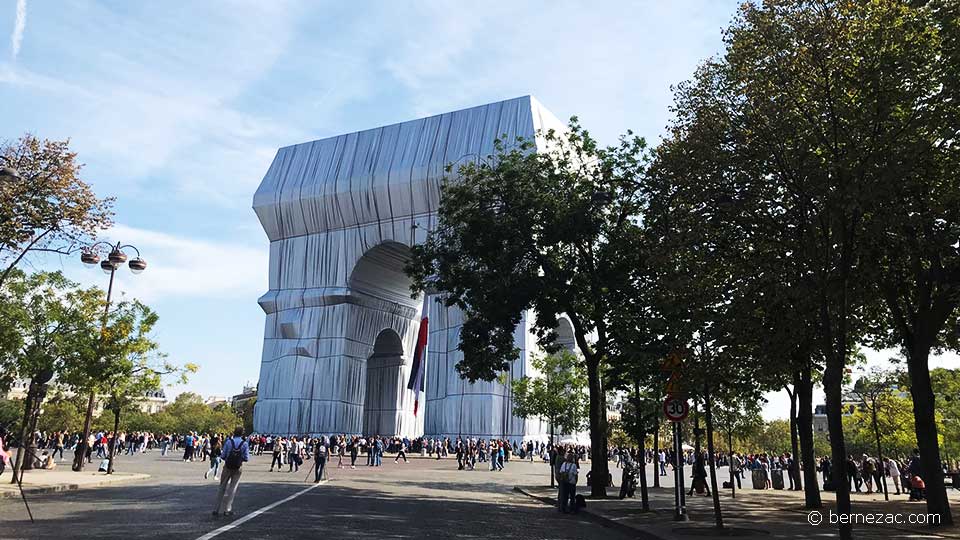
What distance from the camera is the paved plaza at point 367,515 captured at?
40.3ft

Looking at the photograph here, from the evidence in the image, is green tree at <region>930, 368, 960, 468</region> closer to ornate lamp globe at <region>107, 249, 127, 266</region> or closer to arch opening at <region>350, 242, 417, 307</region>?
ornate lamp globe at <region>107, 249, 127, 266</region>

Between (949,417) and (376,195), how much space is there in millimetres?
50444

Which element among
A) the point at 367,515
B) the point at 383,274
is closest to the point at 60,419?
the point at 383,274

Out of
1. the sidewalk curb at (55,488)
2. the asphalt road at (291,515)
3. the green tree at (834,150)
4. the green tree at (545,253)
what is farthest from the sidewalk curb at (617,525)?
the sidewalk curb at (55,488)

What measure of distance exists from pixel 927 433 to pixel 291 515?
13.5 meters

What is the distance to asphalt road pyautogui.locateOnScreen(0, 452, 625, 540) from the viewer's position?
39.1ft

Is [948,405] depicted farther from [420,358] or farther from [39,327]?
[39,327]

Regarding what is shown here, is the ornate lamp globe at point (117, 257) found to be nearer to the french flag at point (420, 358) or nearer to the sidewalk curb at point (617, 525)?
the sidewalk curb at point (617, 525)

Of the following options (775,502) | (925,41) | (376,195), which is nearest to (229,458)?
(925,41)

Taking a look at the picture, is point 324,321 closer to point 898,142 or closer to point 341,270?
A: point 341,270

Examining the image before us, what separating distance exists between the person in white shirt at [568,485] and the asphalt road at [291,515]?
1.27 feet

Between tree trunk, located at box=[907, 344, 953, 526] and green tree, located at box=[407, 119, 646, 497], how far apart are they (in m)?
8.34

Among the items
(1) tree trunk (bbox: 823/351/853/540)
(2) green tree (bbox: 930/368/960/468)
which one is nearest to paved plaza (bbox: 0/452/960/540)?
(1) tree trunk (bbox: 823/351/853/540)

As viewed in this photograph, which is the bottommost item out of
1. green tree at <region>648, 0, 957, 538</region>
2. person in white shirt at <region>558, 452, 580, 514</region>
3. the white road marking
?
the white road marking
